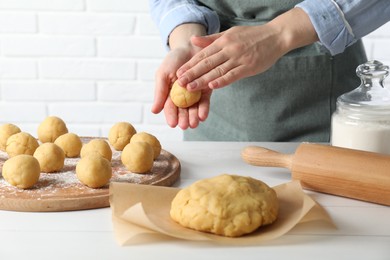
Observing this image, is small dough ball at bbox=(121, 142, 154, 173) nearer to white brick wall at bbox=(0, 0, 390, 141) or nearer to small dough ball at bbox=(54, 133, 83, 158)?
small dough ball at bbox=(54, 133, 83, 158)

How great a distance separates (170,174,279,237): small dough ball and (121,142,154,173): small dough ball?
18cm

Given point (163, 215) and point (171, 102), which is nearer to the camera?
point (163, 215)

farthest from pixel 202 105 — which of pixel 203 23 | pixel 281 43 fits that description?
pixel 203 23

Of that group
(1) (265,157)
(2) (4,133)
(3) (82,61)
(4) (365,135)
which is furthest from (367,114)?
(3) (82,61)

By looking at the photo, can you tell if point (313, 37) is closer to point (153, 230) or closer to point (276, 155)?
point (276, 155)

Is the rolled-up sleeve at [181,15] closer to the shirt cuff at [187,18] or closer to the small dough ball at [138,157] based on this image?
the shirt cuff at [187,18]

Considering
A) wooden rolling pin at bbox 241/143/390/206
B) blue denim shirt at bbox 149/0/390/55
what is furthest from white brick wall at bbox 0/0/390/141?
wooden rolling pin at bbox 241/143/390/206

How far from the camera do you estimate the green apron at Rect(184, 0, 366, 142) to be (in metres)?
1.68

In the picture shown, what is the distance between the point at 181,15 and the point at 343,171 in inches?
25.4

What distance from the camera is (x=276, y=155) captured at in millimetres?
1271

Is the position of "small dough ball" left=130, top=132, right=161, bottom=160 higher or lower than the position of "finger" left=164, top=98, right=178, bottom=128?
lower

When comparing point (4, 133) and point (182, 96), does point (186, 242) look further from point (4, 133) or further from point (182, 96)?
point (4, 133)

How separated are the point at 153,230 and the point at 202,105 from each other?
1.49 feet

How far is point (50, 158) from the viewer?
1.22 m
